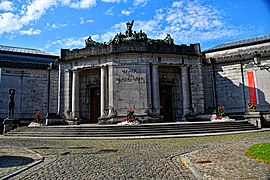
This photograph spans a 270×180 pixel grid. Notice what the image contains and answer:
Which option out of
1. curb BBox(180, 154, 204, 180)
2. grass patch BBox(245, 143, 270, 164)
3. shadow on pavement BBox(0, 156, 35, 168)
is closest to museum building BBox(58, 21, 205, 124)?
shadow on pavement BBox(0, 156, 35, 168)

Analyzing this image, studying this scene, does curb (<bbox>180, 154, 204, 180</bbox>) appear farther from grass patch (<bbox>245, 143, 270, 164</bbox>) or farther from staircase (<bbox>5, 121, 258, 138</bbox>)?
staircase (<bbox>5, 121, 258, 138</bbox>)

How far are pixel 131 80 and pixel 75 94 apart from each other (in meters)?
6.70

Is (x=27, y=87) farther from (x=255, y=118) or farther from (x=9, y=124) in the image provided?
(x=255, y=118)

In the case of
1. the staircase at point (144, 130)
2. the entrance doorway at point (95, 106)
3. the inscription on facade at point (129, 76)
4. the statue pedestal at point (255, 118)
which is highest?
the inscription on facade at point (129, 76)

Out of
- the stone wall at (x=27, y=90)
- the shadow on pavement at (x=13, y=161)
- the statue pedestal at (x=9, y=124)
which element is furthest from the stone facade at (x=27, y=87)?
the shadow on pavement at (x=13, y=161)

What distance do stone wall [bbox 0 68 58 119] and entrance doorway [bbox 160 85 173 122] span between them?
1342cm

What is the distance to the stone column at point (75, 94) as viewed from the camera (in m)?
23.9

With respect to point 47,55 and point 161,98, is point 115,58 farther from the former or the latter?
point 47,55

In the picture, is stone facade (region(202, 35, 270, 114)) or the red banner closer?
stone facade (region(202, 35, 270, 114))

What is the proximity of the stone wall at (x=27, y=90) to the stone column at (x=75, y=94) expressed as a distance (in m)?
4.56

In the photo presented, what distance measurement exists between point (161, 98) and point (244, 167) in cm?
1935

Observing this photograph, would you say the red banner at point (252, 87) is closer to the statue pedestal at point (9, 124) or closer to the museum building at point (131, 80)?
the museum building at point (131, 80)

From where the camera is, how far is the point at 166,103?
82.4 ft

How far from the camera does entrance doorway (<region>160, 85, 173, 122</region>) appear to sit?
24906mm
